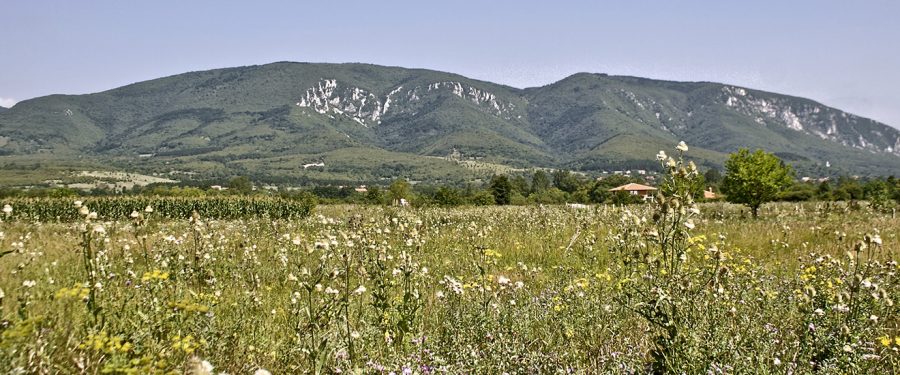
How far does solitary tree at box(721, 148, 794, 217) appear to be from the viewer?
2392cm

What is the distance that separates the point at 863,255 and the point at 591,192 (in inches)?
3589

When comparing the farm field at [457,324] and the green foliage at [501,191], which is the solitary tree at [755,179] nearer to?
the farm field at [457,324]

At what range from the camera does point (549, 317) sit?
18.8 feet

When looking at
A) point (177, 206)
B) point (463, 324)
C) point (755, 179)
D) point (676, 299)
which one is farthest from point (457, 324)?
point (177, 206)

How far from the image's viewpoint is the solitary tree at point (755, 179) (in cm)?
2392

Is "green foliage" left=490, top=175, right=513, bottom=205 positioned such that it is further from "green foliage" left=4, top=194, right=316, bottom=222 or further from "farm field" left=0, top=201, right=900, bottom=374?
"farm field" left=0, top=201, right=900, bottom=374

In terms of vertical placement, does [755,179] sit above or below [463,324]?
above

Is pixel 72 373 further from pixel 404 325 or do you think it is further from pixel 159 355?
pixel 404 325

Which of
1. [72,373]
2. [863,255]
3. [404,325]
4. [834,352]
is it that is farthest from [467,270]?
[863,255]

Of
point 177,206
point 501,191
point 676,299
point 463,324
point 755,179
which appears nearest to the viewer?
point 676,299

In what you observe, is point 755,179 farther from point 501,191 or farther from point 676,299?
point 501,191

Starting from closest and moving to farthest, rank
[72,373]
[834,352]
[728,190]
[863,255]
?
[72,373], [834,352], [863,255], [728,190]

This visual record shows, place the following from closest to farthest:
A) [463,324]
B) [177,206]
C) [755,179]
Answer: [463,324], [755,179], [177,206]

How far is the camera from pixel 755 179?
23.9m
